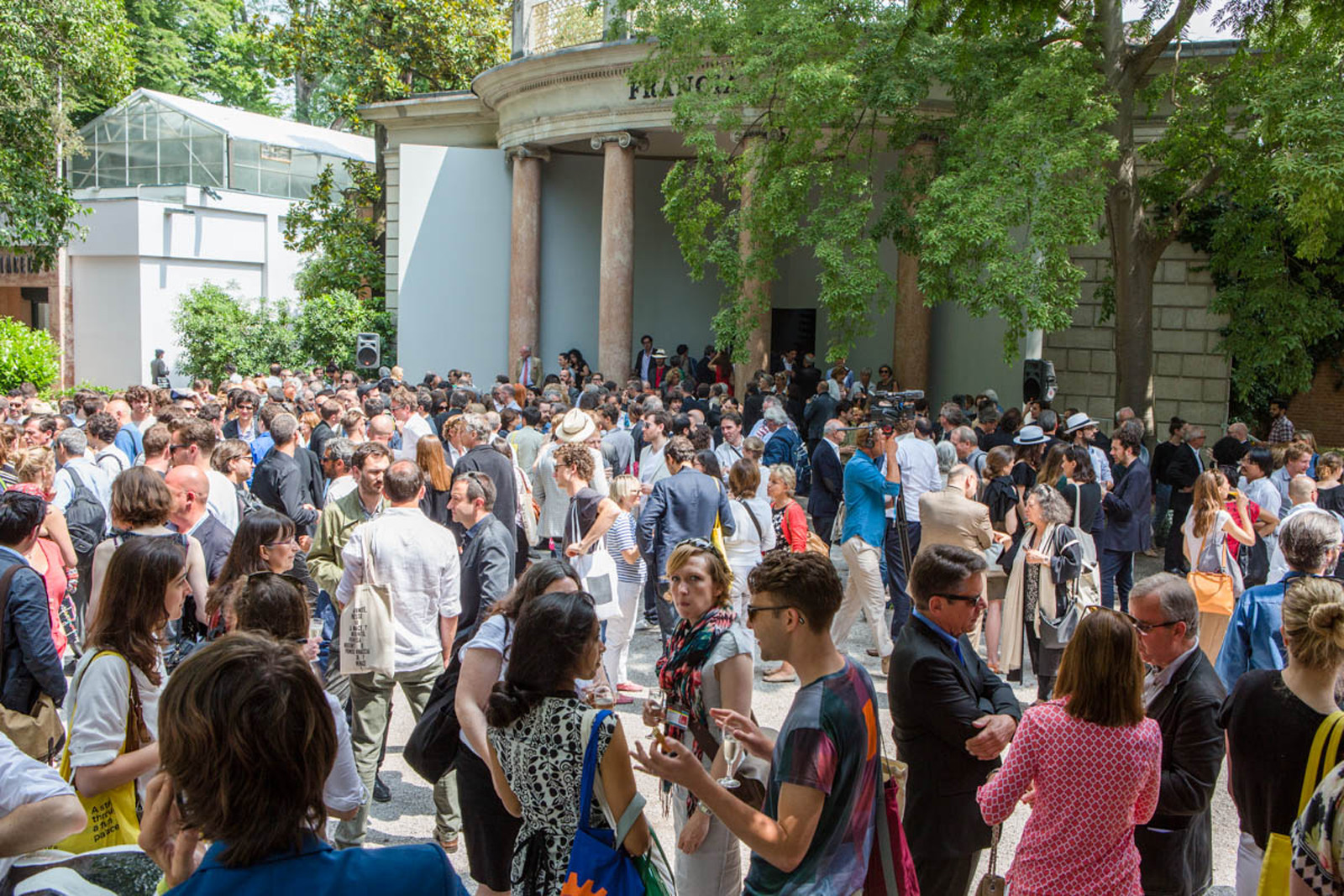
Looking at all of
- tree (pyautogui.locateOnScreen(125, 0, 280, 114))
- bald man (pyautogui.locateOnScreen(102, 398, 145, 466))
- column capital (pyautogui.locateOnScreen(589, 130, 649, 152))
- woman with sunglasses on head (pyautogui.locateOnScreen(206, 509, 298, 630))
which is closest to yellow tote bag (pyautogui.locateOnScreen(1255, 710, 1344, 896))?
woman with sunglasses on head (pyautogui.locateOnScreen(206, 509, 298, 630))

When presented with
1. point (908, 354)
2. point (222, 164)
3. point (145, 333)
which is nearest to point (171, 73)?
point (222, 164)

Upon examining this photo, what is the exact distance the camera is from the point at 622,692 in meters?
8.03

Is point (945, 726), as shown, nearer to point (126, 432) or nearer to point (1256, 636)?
point (1256, 636)

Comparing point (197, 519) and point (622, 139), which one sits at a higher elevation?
point (622, 139)

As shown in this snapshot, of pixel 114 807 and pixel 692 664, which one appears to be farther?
pixel 692 664

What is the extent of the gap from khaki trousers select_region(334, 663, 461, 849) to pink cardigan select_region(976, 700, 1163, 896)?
296 cm

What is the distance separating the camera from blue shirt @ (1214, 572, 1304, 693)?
5.15 metres

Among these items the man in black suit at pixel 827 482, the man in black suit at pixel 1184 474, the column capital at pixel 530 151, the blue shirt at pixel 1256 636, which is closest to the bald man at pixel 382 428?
the man in black suit at pixel 827 482

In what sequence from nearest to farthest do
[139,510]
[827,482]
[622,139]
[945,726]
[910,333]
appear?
[945,726] → [139,510] → [827,482] → [910,333] → [622,139]

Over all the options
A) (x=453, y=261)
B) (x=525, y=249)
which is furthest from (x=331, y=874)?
(x=453, y=261)

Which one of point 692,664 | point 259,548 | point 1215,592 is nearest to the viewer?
point 692,664

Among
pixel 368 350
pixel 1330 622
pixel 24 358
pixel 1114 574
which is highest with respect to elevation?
pixel 368 350

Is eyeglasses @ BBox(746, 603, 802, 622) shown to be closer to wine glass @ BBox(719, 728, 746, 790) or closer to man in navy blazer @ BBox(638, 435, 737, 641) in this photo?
wine glass @ BBox(719, 728, 746, 790)

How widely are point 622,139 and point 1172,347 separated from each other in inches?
405
